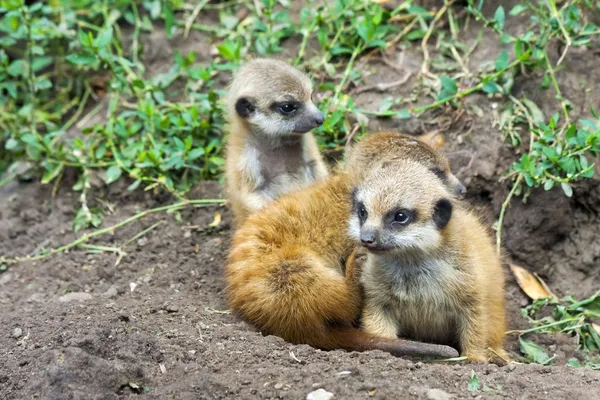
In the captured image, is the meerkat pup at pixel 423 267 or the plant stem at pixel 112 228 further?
the plant stem at pixel 112 228

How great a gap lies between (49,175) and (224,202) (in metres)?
1.67

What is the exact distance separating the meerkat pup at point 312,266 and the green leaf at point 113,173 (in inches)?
69.1

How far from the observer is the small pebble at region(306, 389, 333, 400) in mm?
4223

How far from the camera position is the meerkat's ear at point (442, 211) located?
4.95m

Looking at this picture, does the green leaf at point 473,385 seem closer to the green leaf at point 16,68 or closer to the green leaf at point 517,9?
the green leaf at point 517,9

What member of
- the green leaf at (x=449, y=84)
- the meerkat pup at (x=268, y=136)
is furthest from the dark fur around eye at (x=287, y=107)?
the green leaf at (x=449, y=84)

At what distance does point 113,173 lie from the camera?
23.3 feet

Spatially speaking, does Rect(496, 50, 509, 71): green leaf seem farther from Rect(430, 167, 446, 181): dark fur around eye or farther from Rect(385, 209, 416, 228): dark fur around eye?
Rect(385, 209, 416, 228): dark fur around eye

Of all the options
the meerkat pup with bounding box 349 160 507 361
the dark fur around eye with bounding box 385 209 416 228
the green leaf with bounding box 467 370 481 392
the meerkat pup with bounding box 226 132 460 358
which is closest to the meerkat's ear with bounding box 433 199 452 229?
the meerkat pup with bounding box 349 160 507 361

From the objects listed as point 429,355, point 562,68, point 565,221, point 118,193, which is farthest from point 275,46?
point 429,355

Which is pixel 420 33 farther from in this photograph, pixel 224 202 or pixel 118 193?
pixel 118 193

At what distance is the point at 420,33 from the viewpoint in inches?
294

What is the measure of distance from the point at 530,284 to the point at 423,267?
163 centimetres

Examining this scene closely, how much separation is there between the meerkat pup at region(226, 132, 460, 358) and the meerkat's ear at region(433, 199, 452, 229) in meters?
0.53
